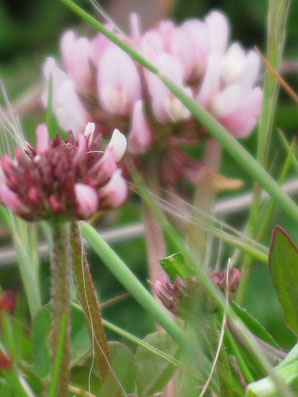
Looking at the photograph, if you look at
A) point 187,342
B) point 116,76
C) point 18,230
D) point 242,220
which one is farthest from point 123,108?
point 242,220

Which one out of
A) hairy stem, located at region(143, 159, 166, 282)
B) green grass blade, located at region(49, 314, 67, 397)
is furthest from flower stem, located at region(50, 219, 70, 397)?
hairy stem, located at region(143, 159, 166, 282)

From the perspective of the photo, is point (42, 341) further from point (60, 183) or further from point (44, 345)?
point (60, 183)

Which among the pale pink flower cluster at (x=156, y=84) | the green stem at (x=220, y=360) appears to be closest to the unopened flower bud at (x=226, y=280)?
the green stem at (x=220, y=360)

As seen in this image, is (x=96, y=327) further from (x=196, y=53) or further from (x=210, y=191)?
(x=196, y=53)

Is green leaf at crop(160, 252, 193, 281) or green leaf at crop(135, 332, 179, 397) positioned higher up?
green leaf at crop(160, 252, 193, 281)

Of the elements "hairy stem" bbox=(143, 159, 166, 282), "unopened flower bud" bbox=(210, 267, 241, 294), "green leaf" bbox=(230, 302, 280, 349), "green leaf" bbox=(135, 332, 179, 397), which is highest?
"hairy stem" bbox=(143, 159, 166, 282)

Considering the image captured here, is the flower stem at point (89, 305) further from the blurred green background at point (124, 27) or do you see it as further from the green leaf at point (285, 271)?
the blurred green background at point (124, 27)

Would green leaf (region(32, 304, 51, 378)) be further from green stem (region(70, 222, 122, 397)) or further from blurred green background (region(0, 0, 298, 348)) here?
blurred green background (region(0, 0, 298, 348))
